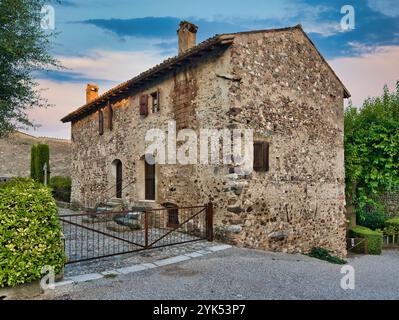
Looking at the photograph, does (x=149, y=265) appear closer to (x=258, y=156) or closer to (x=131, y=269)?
(x=131, y=269)

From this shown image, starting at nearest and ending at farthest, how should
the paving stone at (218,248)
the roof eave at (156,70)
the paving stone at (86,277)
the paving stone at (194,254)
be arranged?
the paving stone at (86,277) < the paving stone at (194,254) < the paving stone at (218,248) < the roof eave at (156,70)

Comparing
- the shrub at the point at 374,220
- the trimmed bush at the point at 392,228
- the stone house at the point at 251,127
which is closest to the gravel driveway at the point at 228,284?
the stone house at the point at 251,127

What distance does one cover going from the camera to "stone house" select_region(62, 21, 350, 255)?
26.9ft

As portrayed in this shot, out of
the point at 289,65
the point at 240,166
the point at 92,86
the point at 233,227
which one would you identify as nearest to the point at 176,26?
the point at 289,65

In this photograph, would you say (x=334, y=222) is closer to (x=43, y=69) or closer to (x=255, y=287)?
(x=255, y=287)

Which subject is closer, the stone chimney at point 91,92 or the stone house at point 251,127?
the stone house at point 251,127

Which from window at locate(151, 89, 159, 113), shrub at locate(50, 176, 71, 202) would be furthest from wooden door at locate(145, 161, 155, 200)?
shrub at locate(50, 176, 71, 202)

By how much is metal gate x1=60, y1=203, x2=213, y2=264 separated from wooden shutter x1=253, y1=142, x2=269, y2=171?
1.77 m

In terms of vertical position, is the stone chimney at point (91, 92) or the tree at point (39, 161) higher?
the stone chimney at point (91, 92)

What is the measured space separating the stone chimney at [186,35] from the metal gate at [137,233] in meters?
5.54

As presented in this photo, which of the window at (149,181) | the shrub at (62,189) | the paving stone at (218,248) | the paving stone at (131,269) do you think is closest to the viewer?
the paving stone at (131,269)

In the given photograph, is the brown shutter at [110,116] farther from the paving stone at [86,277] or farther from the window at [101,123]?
the paving stone at [86,277]

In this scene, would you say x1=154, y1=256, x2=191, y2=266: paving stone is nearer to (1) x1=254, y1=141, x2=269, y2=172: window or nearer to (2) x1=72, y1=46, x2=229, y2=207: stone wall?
(2) x1=72, y1=46, x2=229, y2=207: stone wall

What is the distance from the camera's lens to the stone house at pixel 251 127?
820 cm
